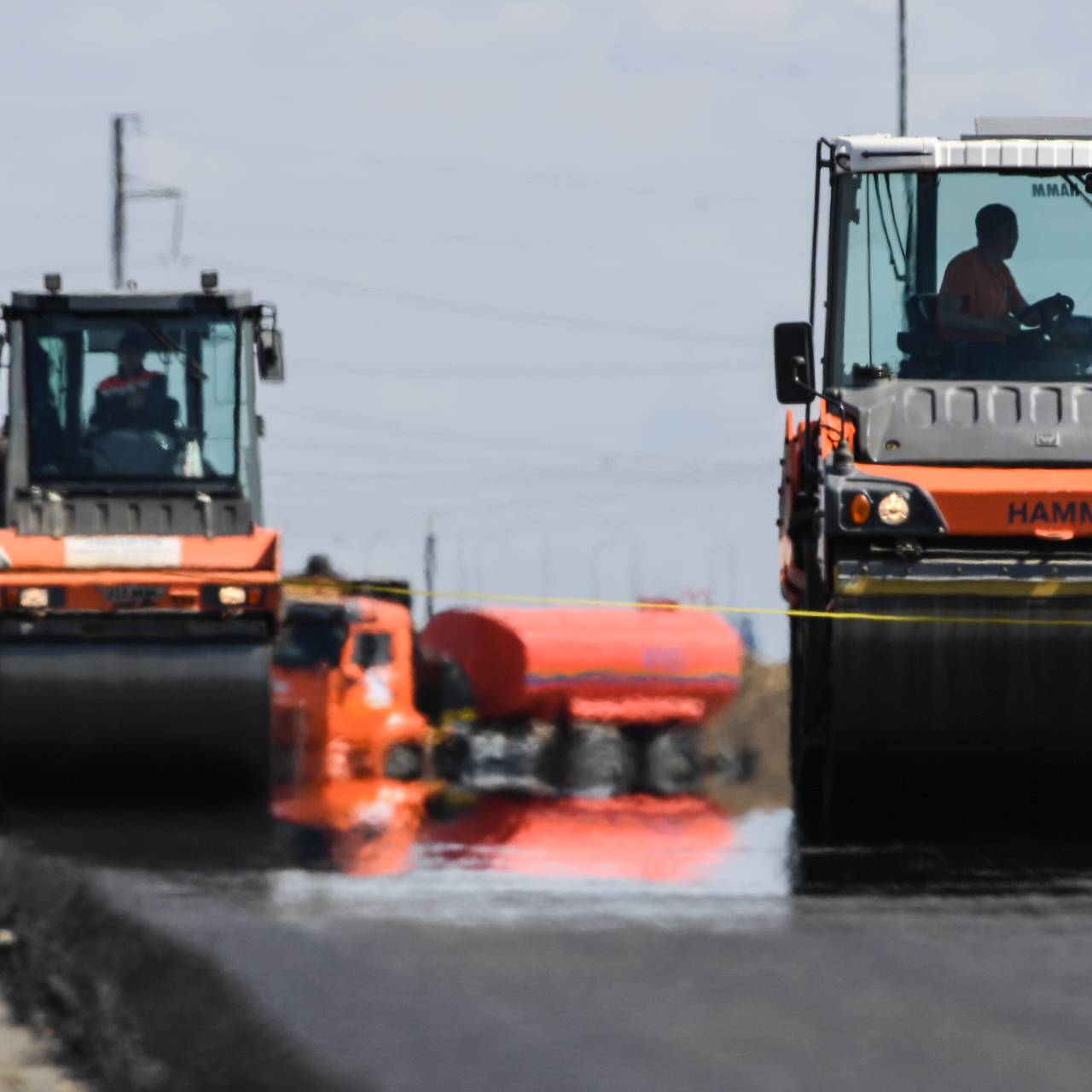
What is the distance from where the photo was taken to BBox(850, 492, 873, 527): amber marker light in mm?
11477

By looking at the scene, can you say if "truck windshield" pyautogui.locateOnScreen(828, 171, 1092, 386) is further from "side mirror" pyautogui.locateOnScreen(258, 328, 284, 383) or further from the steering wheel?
"side mirror" pyautogui.locateOnScreen(258, 328, 284, 383)

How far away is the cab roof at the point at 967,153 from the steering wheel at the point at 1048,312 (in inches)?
28.5

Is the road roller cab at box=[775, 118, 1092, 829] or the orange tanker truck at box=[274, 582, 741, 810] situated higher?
the road roller cab at box=[775, 118, 1092, 829]

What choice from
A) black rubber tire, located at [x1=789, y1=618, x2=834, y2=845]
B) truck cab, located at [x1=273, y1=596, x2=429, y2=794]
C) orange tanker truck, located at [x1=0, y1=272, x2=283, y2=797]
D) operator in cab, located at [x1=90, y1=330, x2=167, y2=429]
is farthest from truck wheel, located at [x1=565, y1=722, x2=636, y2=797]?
operator in cab, located at [x1=90, y1=330, x2=167, y2=429]

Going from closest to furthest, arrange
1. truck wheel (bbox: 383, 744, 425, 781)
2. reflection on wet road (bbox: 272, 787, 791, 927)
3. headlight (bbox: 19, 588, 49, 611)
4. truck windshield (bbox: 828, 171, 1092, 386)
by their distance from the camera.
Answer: reflection on wet road (bbox: 272, 787, 791, 927), truck windshield (bbox: 828, 171, 1092, 386), headlight (bbox: 19, 588, 49, 611), truck wheel (bbox: 383, 744, 425, 781)

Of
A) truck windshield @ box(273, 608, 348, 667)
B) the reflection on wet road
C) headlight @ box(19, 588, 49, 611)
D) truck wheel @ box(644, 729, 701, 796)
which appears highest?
headlight @ box(19, 588, 49, 611)

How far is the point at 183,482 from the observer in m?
15.2

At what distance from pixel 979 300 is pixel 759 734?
808 centimetres

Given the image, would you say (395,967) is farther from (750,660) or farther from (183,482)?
(750,660)

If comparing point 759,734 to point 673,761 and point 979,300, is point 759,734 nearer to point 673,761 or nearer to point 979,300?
point 673,761

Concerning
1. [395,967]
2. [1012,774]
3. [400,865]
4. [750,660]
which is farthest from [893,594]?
[750,660]

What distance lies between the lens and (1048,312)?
12117 millimetres

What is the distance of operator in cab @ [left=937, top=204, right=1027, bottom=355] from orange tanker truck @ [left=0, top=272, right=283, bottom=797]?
475cm

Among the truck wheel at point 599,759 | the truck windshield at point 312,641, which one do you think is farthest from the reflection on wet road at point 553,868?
the truck wheel at point 599,759
